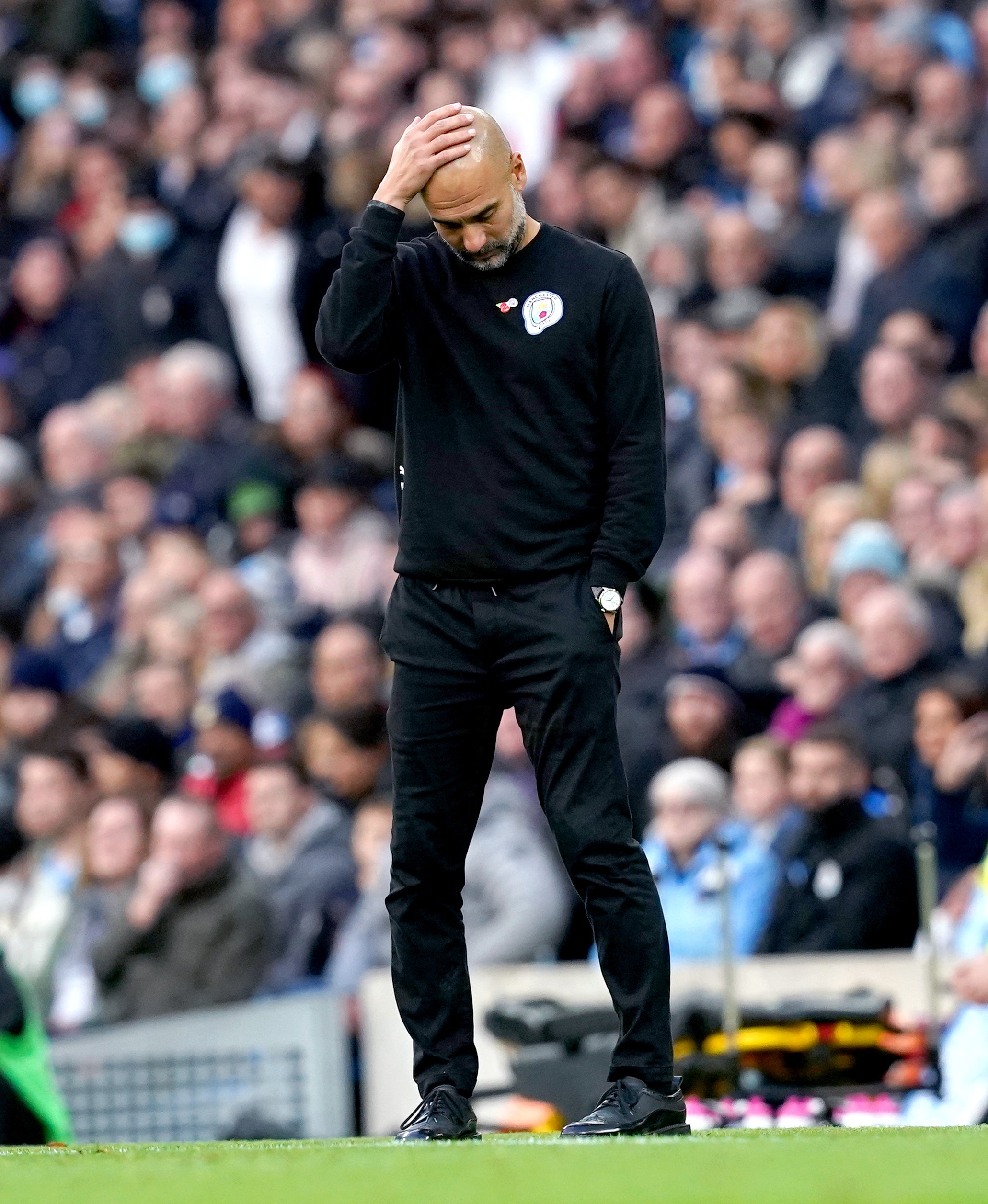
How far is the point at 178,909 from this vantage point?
9.71m

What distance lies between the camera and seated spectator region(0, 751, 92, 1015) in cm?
1040

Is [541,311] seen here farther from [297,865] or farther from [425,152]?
[297,865]

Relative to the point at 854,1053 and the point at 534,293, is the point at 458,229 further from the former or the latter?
the point at 854,1053

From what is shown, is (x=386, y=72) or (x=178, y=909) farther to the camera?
(x=386, y=72)

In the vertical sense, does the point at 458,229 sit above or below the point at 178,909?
above

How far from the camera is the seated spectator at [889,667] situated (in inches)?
354

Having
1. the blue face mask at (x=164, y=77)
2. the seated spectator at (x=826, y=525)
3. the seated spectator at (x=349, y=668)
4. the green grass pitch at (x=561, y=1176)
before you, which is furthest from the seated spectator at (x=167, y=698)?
the green grass pitch at (x=561, y=1176)

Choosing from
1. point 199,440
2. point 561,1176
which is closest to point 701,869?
point 561,1176

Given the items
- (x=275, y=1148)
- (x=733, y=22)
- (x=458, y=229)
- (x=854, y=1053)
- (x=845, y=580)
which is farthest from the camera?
(x=733, y=22)

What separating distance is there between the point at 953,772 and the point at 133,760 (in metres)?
4.18

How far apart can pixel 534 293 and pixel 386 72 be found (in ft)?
32.2

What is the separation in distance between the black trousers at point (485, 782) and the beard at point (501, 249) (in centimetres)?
67

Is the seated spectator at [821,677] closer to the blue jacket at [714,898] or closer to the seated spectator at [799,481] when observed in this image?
the blue jacket at [714,898]

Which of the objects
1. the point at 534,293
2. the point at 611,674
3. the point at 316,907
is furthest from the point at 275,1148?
the point at 316,907
